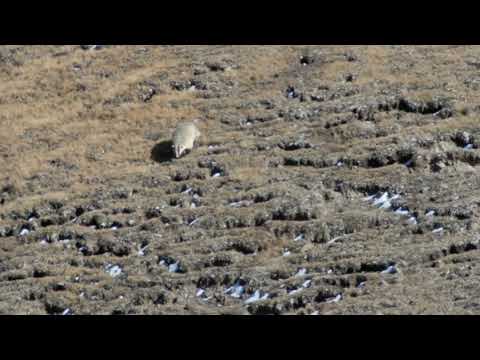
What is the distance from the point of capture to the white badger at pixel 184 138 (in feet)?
119

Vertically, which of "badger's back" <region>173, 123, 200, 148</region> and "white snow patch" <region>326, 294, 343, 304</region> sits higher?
"badger's back" <region>173, 123, 200, 148</region>

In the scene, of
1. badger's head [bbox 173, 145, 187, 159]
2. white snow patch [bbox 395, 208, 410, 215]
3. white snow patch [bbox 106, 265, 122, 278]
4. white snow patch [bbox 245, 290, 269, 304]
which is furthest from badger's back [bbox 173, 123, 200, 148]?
white snow patch [bbox 245, 290, 269, 304]

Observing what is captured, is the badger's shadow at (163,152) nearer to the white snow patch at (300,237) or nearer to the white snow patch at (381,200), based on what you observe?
the white snow patch at (381,200)

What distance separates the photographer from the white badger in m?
36.3

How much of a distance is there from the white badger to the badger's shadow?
14.5 inches

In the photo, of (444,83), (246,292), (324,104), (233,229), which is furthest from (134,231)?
(444,83)

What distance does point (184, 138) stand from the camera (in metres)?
36.7

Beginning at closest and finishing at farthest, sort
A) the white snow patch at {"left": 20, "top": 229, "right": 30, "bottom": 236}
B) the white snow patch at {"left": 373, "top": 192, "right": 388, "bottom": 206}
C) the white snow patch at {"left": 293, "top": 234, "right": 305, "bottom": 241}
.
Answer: the white snow patch at {"left": 293, "top": 234, "right": 305, "bottom": 241} < the white snow patch at {"left": 373, "top": 192, "right": 388, "bottom": 206} < the white snow patch at {"left": 20, "top": 229, "right": 30, "bottom": 236}

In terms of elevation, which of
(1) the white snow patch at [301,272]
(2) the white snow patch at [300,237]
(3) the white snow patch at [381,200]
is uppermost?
(3) the white snow patch at [381,200]

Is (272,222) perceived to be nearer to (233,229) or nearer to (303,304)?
(233,229)

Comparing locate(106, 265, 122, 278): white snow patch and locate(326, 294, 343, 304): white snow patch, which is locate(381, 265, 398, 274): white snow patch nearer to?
locate(326, 294, 343, 304): white snow patch

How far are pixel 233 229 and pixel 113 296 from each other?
4.92 meters

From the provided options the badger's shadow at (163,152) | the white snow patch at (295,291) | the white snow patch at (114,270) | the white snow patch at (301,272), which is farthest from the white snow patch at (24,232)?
the white snow patch at (295,291)

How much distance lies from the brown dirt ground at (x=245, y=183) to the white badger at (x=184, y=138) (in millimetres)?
404
